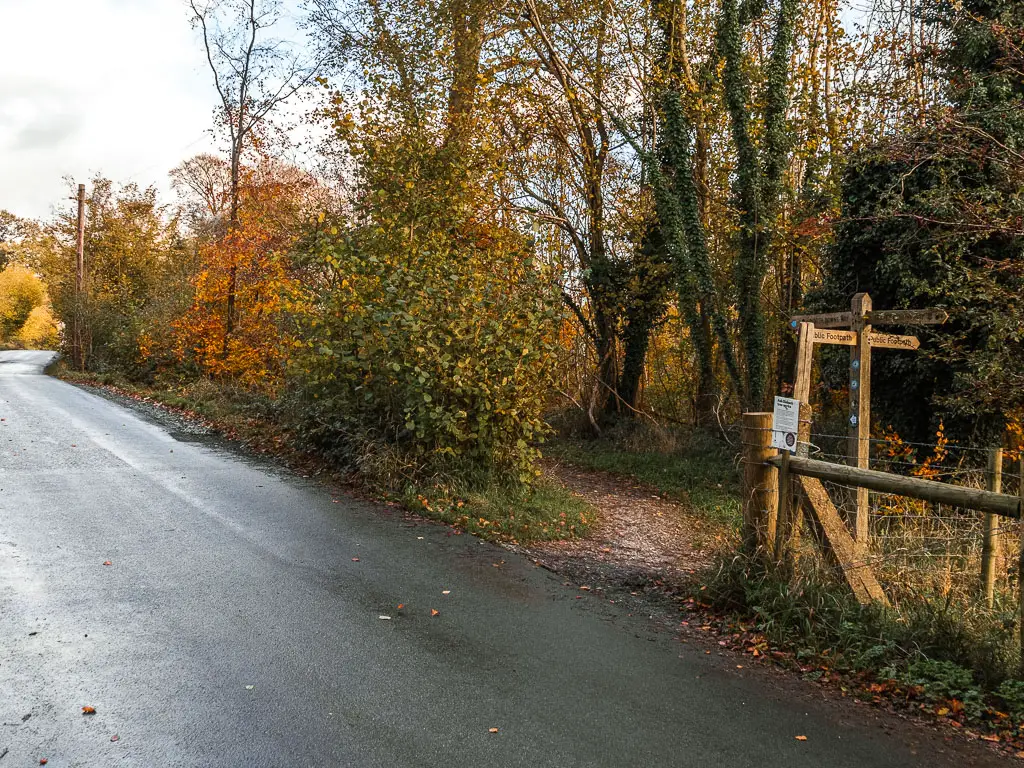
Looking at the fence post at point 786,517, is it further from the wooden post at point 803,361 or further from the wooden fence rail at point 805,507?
the wooden post at point 803,361

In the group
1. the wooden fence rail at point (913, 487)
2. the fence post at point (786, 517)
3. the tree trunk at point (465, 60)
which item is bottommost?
the fence post at point (786, 517)

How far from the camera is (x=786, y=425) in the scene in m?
5.38

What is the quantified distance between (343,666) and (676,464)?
401 inches

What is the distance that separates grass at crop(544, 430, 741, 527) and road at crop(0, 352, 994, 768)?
5611 millimetres

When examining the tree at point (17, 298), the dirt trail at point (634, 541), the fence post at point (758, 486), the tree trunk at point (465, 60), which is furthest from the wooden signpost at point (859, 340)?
the tree at point (17, 298)

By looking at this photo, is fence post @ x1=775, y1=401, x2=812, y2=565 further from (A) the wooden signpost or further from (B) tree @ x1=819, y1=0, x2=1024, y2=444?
(B) tree @ x1=819, y1=0, x2=1024, y2=444

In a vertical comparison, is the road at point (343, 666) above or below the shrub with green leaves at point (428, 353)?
below

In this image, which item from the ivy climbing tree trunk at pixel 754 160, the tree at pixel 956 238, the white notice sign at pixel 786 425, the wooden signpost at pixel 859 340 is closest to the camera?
the white notice sign at pixel 786 425

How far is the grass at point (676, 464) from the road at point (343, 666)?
5611mm

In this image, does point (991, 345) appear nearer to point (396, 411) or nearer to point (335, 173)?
point (396, 411)

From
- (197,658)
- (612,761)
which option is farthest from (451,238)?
(612,761)

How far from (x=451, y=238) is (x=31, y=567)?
6906 millimetres

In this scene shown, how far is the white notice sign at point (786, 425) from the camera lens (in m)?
5.31

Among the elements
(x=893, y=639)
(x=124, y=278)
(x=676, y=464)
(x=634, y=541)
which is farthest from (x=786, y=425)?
(x=124, y=278)
